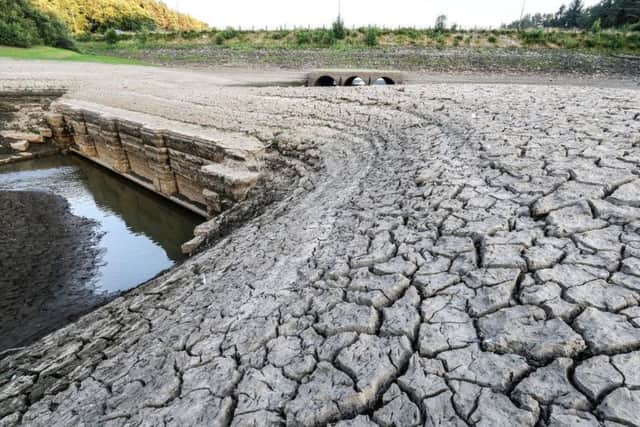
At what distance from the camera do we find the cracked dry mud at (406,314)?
123cm

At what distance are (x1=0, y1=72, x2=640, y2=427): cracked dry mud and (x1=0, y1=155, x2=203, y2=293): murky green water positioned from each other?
237 centimetres

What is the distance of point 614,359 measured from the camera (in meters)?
1.18

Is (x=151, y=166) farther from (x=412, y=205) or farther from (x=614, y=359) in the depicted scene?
(x=614, y=359)

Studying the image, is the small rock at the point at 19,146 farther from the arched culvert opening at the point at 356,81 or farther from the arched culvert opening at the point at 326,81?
the arched culvert opening at the point at 356,81

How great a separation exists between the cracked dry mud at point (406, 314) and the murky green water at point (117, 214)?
2.37m

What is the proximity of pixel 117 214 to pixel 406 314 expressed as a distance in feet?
22.4

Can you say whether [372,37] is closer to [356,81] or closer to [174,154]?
[356,81]

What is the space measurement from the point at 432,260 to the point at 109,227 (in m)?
6.15

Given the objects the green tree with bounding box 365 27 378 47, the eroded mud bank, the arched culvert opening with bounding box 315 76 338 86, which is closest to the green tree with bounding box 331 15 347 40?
the green tree with bounding box 365 27 378 47

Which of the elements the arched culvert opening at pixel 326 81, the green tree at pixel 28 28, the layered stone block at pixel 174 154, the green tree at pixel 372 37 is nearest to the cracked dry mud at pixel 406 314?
the layered stone block at pixel 174 154

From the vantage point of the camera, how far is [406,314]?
1607 millimetres

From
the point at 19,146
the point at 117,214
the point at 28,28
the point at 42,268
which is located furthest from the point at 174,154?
the point at 28,28

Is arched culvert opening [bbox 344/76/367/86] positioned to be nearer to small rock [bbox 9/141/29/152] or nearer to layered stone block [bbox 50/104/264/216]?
layered stone block [bbox 50/104/264/216]

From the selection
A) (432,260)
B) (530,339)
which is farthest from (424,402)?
(432,260)
